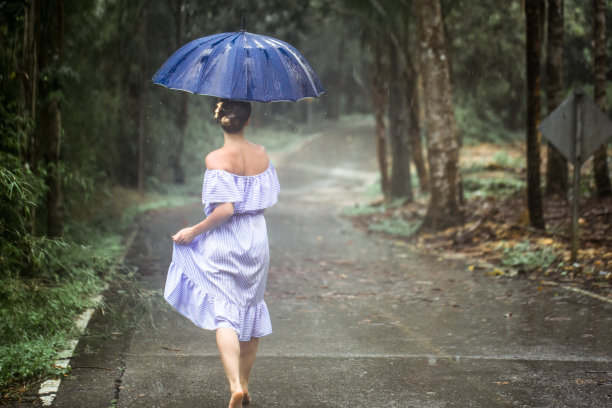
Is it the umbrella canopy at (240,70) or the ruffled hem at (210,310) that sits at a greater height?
the umbrella canopy at (240,70)

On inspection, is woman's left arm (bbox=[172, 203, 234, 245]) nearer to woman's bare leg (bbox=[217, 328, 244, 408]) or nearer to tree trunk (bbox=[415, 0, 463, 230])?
woman's bare leg (bbox=[217, 328, 244, 408])

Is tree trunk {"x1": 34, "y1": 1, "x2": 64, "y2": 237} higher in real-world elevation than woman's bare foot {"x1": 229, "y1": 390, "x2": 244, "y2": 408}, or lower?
higher

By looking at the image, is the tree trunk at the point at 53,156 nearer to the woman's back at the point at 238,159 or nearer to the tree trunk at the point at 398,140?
the woman's back at the point at 238,159

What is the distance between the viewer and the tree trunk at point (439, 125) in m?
13.5

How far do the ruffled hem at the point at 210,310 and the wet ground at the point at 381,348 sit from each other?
0.55 meters

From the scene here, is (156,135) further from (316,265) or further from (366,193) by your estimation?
(316,265)

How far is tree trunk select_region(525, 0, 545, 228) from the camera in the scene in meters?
11.0

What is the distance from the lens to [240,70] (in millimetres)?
4375

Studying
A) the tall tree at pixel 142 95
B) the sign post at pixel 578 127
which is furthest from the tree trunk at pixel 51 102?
the tall tree at pixel 142 95

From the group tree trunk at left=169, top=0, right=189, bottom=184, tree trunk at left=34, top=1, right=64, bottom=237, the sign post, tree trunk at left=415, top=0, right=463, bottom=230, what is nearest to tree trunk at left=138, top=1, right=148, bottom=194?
tree trunk at left=169, top=0, right=189, bottom=184

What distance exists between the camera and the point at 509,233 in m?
11.9

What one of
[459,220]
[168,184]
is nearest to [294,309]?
[459,220]

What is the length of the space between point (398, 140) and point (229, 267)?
16824 mm

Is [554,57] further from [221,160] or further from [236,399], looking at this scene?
[236,399]
